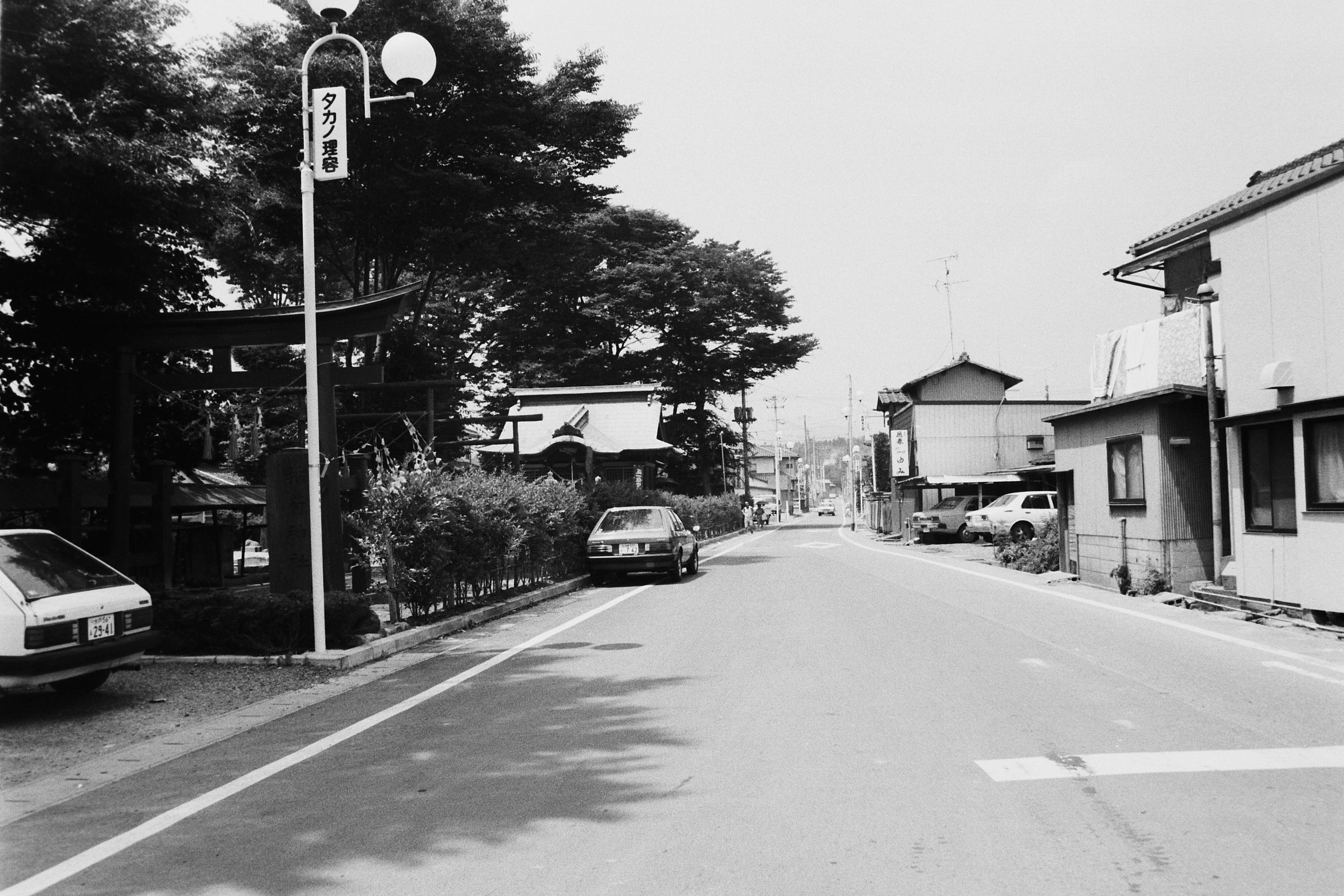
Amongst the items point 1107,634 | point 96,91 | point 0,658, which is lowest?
point 1107,634

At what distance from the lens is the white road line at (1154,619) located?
9.27 metres

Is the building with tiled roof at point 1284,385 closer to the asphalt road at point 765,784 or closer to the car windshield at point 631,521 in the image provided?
the asphalt road at point 765,784

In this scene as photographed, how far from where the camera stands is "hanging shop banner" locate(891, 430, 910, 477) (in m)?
47.7

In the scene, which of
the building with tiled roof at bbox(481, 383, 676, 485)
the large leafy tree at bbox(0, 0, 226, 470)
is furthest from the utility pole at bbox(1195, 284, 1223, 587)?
the building with tiled roof at bbox(481, 383, 676, 485)

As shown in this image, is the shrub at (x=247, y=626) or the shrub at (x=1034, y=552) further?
the shrub at (x=1034, y=552)

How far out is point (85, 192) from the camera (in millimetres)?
11359

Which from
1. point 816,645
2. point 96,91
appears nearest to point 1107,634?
point 816,645

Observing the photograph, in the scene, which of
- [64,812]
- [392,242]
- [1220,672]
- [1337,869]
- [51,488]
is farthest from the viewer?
[392,242]

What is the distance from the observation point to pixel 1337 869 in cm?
402

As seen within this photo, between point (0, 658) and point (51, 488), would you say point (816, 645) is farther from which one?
point (51, 488)

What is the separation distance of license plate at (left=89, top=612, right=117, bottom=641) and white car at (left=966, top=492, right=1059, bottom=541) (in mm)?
28731

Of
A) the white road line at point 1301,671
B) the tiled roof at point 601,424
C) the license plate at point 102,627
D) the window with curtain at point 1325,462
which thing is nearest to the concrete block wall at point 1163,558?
the window with curtain at point 1325,462

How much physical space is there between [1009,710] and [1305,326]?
7781 millimetres

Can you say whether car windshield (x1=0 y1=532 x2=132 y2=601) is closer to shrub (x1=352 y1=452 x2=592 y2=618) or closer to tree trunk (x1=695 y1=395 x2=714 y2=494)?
shrub (x1=352 y1=452 x2=592 y2=618)
